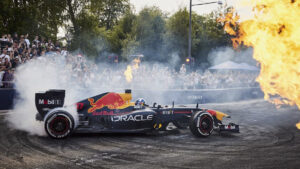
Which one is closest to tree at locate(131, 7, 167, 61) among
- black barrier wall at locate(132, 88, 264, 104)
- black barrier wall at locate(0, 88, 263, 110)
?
black barrier wall at locate(132, 88, 264, 104)

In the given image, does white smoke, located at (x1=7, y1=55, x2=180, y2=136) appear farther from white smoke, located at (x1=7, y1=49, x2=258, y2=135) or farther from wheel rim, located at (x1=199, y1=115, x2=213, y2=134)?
wheel rim, located at (x1=199, y1=115, x2=213, y2=134)

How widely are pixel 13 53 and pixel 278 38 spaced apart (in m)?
14.0

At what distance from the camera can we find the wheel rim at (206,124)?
9258 mm

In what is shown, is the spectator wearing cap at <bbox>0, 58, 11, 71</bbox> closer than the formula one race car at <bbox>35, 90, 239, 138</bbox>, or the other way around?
the formula one race car at <bbox>35, 90, 239, 138</bbox>

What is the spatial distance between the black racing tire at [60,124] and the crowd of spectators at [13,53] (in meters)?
7.47

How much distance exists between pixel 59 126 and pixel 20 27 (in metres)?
19.3

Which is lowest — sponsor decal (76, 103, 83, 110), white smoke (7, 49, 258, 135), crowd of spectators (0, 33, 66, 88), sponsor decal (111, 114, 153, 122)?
sponsor decal (111, 114, 153, 122)

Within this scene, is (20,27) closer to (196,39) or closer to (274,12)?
(274,12)

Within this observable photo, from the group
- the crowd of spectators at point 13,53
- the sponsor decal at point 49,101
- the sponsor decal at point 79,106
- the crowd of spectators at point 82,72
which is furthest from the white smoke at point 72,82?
the crowd of spectators at point 13,53

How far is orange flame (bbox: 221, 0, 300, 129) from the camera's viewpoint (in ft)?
26.2

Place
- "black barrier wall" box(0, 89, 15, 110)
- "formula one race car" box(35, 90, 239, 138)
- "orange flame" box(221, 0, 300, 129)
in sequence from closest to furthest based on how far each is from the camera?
1. "orange flame" box(221, 0, 300, 129)
2. "formula one race car" box(35, 90, 239, 138)
3. "black barrier wall" box(0, 89, 15, 110)

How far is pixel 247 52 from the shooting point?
44875 millimetres

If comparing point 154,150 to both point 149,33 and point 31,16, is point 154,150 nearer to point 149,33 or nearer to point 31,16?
point 31,16

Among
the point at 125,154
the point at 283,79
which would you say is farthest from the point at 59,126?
the point at 283,79
